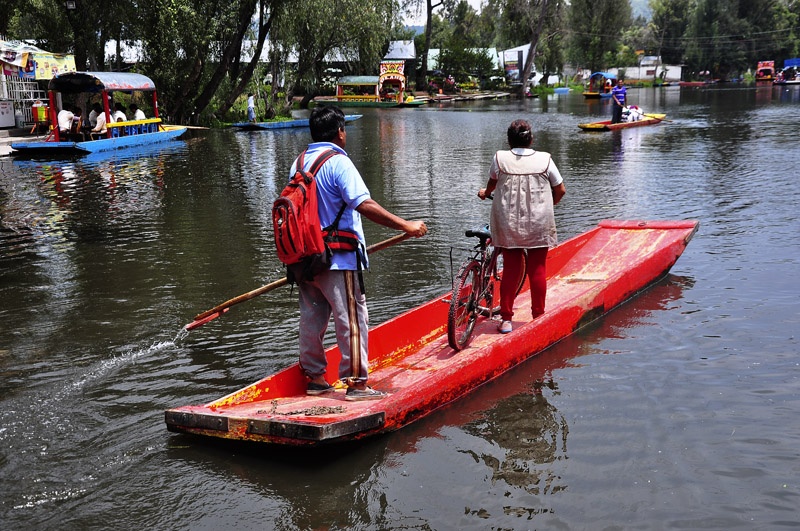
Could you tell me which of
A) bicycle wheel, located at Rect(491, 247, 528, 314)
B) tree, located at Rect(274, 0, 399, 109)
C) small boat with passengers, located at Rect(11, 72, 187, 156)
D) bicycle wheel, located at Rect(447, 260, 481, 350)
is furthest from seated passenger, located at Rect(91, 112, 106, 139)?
bicycle wheel, located at Rect(447, 260, 481, 350)

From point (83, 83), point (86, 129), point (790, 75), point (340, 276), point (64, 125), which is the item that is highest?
point (790, 75)

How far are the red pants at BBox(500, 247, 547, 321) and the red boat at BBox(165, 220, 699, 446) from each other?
0.21 metres

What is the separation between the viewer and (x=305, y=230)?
17.0ft

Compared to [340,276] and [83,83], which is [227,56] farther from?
[340,276]

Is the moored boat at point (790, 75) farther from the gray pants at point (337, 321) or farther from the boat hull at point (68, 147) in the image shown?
the gray pants at point (337, 321)

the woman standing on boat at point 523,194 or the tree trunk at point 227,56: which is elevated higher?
the tree trunk at point 227,56

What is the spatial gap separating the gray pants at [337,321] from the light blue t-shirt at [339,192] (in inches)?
4.5

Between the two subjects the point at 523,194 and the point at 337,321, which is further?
the point at 523,194

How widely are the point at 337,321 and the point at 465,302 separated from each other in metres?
1.66

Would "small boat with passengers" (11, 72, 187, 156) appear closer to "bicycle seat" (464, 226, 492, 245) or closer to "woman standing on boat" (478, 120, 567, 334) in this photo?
"bicycle seat" (464, 226, 492, 245)

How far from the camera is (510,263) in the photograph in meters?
7.01

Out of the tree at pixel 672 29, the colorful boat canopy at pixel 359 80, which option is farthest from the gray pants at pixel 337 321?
the tree at pixel 672 29

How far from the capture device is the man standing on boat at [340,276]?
17.2 ft

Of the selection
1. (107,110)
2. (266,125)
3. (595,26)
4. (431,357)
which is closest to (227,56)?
(266,125)
